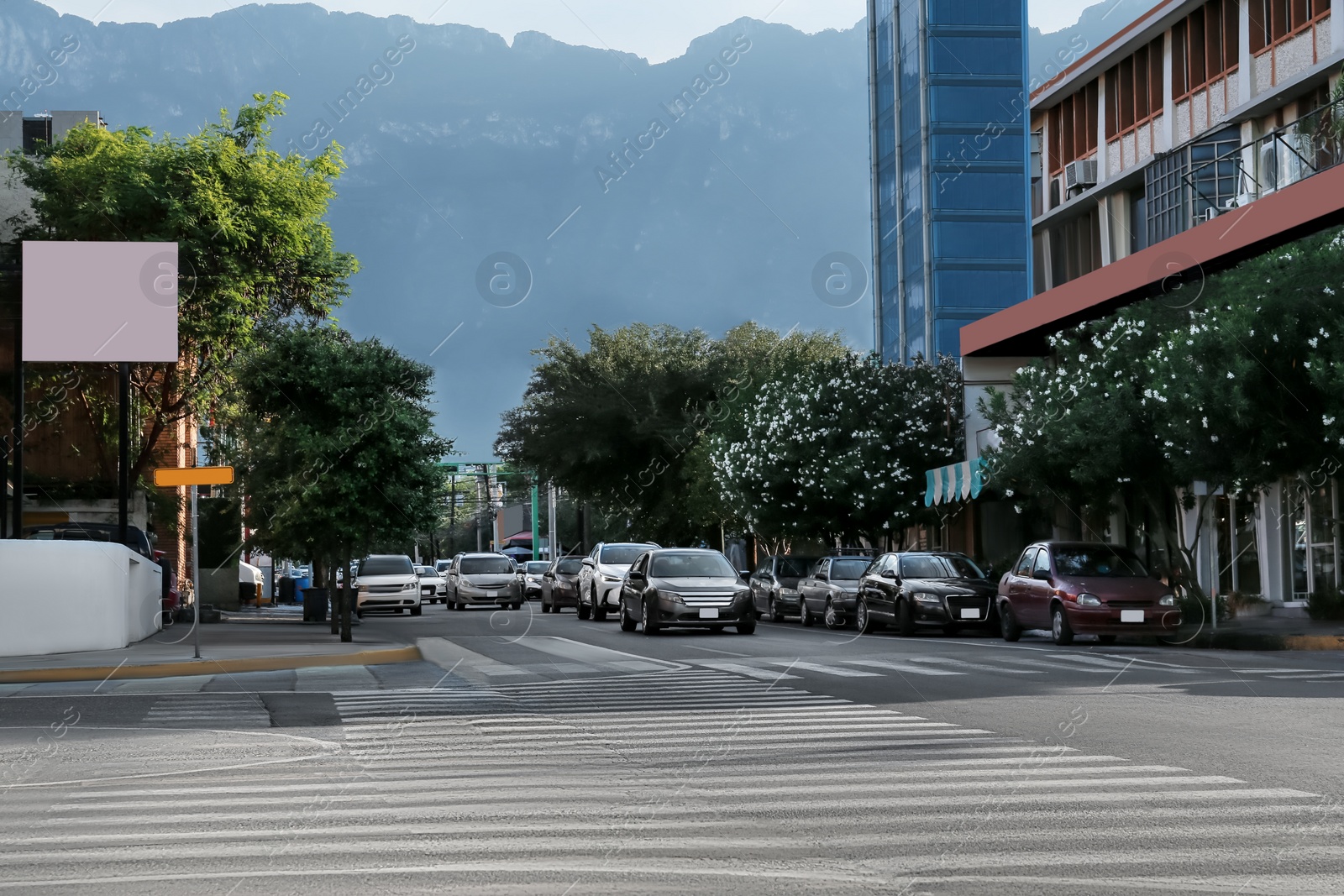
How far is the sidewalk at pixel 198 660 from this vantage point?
1877cm

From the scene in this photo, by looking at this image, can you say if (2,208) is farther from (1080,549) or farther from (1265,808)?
(1265,808)

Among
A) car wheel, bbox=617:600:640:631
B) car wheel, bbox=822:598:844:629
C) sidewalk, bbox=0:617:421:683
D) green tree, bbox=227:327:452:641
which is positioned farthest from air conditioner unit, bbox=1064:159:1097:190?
sidewalk, bbox=0:617:421:683

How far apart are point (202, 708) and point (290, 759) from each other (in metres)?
4.59

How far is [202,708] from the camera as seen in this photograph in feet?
47.1

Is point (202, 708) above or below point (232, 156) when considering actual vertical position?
below

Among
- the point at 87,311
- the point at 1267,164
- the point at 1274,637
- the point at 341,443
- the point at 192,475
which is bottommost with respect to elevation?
the point at 1274,637

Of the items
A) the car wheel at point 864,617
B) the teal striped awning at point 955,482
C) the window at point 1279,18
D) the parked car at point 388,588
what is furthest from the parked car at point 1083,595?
the parked car at point 388,588

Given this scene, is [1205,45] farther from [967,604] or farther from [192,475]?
[192,475]

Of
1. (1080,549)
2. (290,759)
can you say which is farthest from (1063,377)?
(290,759)

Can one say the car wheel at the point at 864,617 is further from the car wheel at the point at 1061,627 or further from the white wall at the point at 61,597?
the white wall at the point at 61,597

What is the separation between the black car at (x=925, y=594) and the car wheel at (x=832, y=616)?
1.75m

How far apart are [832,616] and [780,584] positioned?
4.76 meters

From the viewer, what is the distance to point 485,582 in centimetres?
4800

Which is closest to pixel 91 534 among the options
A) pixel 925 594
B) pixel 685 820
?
pixel 925 594
